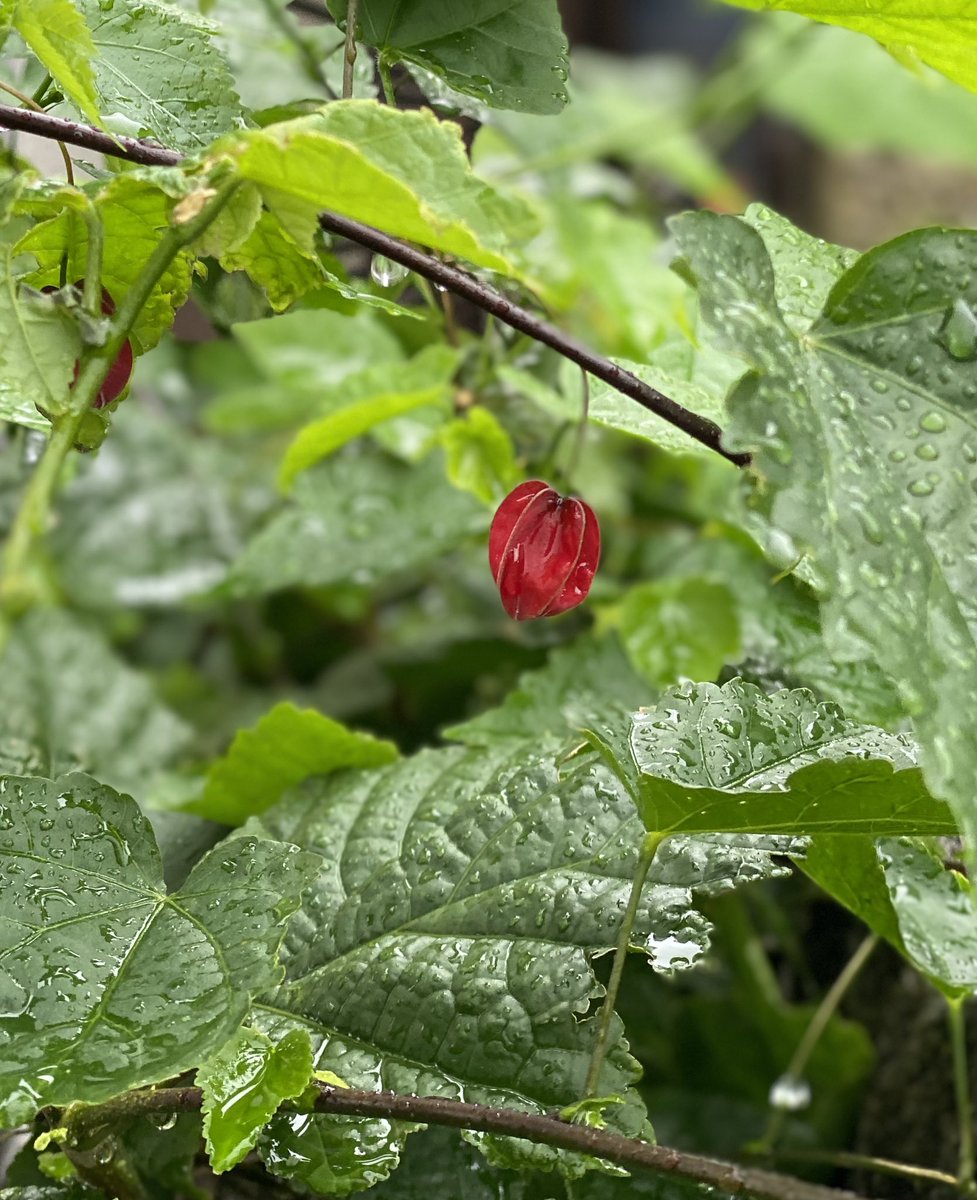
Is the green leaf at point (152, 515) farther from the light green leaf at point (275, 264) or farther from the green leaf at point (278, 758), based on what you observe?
the light green leaf at point (275, 264)

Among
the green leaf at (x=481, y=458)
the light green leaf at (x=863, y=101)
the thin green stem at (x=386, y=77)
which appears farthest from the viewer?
the light green leaf at (x=863, y=101)

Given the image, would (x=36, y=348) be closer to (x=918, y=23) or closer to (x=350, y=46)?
(x=350, y=46)

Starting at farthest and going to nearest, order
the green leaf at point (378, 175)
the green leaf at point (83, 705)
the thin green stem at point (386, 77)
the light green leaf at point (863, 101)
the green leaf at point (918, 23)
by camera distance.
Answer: the light green leaf at point (863, 101) < the green leaf at point (83, 705) < the thin green stem at point (386, 77) < the green leaf at point (918, 23) < the green leaf at point (378, 175)

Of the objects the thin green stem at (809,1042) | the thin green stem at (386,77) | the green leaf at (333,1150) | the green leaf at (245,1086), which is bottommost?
the thin green stem at (809,1042)

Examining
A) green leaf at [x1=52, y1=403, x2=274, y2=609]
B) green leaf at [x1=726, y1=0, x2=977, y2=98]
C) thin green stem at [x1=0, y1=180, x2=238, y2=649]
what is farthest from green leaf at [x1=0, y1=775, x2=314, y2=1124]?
green leaf at [x1=52, y1=403, x2=274, y2=609]

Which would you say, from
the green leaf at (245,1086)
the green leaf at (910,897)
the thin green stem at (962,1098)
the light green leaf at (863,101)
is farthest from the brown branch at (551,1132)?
the light green leaf at (863,101)

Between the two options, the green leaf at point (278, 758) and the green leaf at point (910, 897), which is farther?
the green leaf at point (278, 758)

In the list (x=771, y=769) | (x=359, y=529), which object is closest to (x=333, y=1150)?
(x=771, y=769)
